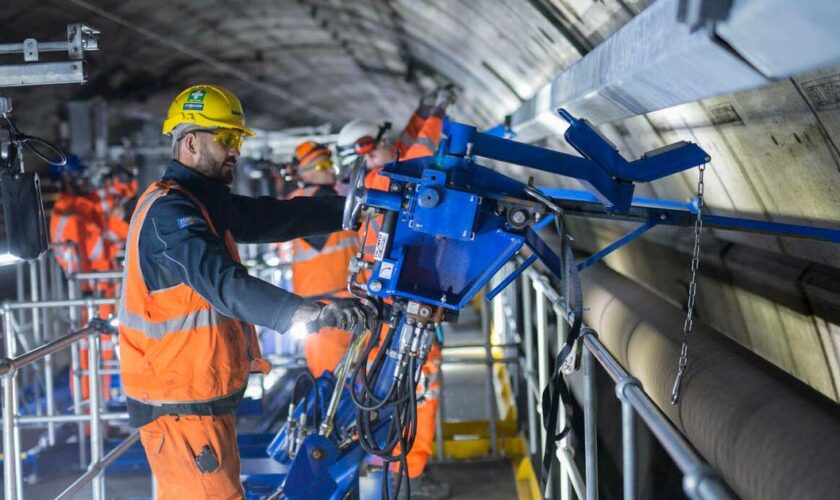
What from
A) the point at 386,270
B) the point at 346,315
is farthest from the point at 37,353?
the point at 386,270

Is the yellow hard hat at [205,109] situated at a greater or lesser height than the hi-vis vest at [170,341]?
greater

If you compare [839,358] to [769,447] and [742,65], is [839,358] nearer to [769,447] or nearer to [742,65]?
[769,447]

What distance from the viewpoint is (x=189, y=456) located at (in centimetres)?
295

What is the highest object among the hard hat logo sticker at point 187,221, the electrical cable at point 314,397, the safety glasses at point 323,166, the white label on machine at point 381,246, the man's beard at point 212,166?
the safety glasses at point 323,166

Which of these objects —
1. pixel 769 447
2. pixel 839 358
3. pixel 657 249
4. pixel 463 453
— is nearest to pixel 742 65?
pixel 769 447

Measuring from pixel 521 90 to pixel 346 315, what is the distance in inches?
176

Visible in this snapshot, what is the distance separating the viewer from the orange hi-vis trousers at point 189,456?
2.96 meters

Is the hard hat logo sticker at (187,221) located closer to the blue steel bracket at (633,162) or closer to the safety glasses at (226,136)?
the safety glasses at (226,136)

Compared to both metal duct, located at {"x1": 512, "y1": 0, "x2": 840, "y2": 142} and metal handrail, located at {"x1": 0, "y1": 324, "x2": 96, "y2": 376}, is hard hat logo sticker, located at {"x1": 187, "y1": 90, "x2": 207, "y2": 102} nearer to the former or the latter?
metal handrail, located at {"x1": 0, "y1": 324, "x2": 96, "y2": 376}

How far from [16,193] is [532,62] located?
3553 mm

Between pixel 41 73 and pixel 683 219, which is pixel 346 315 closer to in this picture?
pixel 683 219

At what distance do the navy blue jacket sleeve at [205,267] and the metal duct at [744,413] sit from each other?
1248 mm

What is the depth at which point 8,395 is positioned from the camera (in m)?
3.06

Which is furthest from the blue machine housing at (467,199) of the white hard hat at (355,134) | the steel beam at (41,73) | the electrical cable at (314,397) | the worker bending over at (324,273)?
the white hard hat at (355,134)
